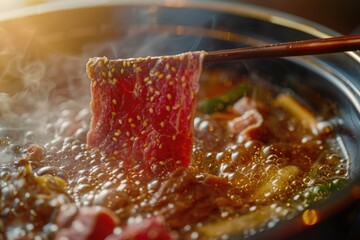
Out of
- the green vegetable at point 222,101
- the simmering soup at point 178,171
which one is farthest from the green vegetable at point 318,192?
the green vegetable at point 222,101

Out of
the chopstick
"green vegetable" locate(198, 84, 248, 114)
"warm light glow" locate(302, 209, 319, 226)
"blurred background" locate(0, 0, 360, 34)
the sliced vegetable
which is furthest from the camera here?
"blurred background" locate(0, 0, 360, 34)

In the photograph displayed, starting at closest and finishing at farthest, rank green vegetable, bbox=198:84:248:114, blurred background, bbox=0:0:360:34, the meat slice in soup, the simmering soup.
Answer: the simmering soup, the meat slice in soup, green vegetable, bbox=198:84:248:114, blurred background, bbox=0:0:360:34

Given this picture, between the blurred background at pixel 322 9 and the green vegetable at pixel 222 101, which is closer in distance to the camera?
the green vegetable at pixel 222 101

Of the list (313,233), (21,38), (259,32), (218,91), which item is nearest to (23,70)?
(21,38)

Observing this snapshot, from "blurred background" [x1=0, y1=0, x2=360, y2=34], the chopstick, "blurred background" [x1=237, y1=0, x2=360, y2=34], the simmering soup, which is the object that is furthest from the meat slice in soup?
"blurred background" [x1=237, y1=0, x2=360, y2=34]

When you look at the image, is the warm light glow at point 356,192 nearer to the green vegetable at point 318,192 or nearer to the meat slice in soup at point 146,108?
the green vegetable at point 318,192

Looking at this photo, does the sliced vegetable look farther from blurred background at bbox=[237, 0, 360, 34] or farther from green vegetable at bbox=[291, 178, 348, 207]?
blurred background at bbox=[237, 0, 360, 34]

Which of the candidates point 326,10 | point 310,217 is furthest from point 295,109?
point 326,10
